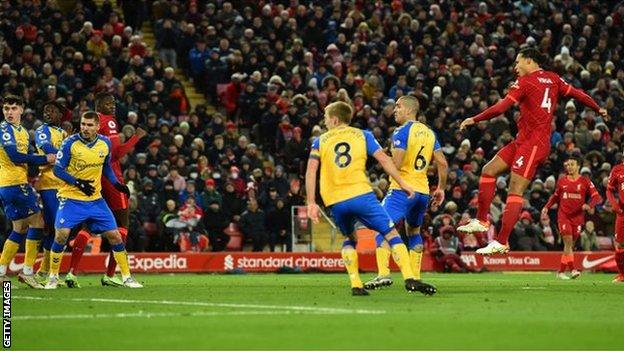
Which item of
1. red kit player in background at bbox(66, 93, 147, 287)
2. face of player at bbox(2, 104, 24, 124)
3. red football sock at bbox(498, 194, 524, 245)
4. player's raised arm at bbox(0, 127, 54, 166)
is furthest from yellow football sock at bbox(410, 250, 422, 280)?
face of player at bbox(2, 104, 24, 124)

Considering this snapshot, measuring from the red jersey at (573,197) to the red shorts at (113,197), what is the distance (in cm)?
987

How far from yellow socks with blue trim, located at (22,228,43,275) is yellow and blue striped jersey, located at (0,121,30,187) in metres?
0.80

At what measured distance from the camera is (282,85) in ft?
108

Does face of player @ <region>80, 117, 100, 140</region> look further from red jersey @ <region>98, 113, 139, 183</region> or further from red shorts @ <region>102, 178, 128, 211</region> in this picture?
red shorts @ <region>102, 178, 128, 211</region>

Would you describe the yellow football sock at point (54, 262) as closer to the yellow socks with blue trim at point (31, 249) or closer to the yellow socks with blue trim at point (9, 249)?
the yellow socks with blue trim at point (31, 249)

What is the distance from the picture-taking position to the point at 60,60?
29.9 meters

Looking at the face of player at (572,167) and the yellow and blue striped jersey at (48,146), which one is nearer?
the yellow and blue striped jersey at (48,146)

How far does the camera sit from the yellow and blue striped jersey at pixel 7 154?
58.6 ft

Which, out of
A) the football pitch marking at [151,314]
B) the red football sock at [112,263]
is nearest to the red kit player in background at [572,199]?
the red football sock at [112,263]

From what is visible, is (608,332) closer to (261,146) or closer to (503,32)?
(261,146)

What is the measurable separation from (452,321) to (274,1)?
26.2m

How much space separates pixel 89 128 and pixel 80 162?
499mm

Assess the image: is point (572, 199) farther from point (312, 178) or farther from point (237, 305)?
point (237, 305)

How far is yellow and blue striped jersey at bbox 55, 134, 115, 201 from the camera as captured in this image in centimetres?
1705
